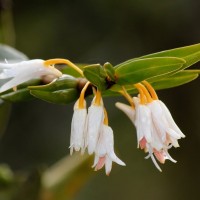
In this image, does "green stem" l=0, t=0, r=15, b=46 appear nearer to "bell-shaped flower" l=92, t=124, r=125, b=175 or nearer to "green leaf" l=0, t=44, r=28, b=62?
"green leaf" l=0, t=44, r=28, b=62

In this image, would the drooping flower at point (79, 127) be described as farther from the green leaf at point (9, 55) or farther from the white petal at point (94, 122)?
the green leaf at point (9, 55)

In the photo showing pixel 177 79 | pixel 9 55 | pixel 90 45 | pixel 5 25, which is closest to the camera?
pixel 177 79

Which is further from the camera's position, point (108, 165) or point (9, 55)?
point (9, 55)

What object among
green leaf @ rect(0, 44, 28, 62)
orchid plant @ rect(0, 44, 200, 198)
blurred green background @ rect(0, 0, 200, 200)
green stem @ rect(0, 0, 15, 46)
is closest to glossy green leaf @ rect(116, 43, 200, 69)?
orchid plant @ rect(0, 44, 200, 198)

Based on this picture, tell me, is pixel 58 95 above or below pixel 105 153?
above

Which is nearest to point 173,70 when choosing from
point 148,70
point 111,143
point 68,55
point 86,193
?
point 148,70

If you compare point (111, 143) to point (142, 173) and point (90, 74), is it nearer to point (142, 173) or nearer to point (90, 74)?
point (90, 74)

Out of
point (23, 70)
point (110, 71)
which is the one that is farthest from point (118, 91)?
point (23, 70)

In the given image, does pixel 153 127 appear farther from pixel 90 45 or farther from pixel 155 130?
pixel 90 45
